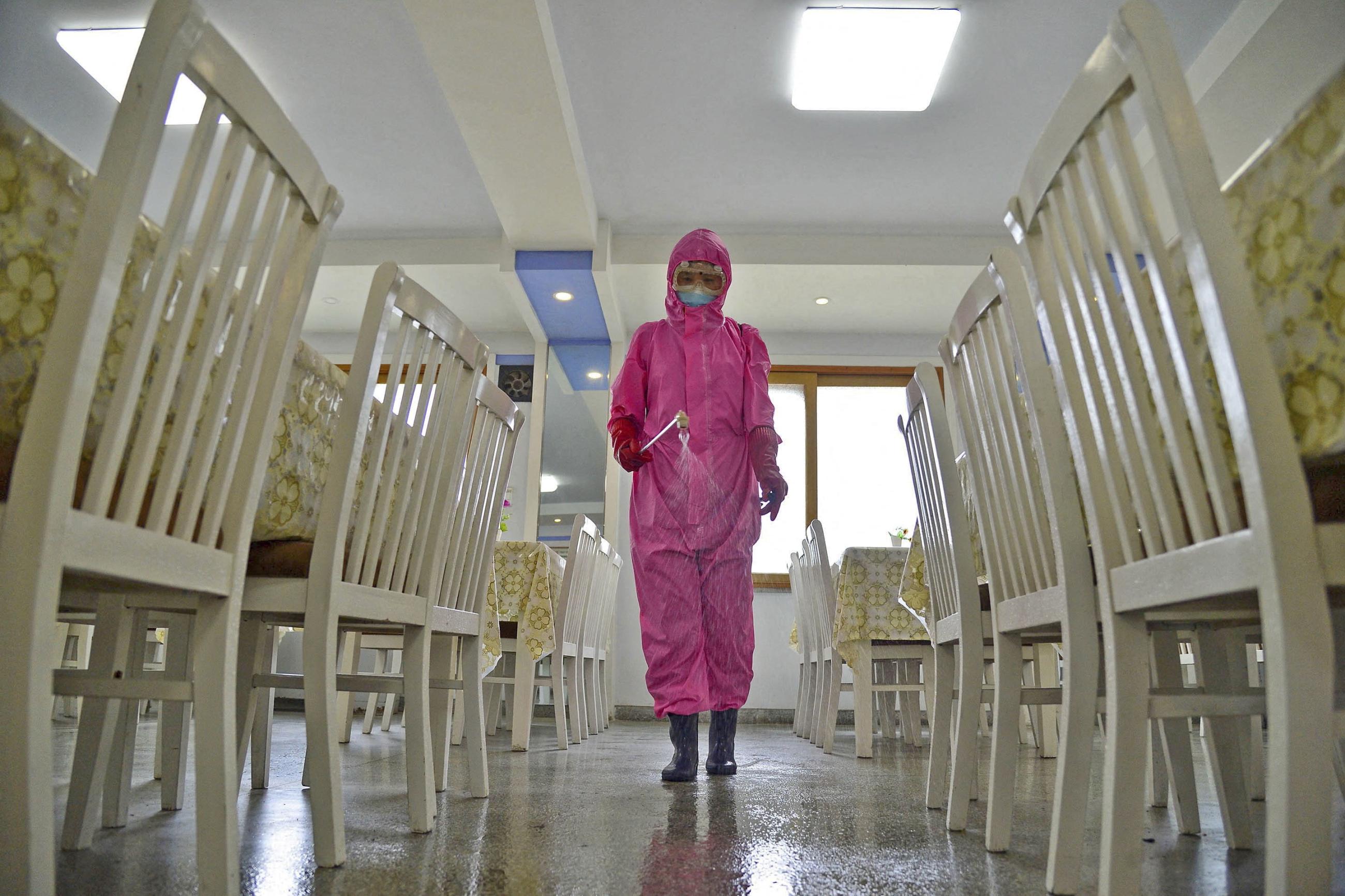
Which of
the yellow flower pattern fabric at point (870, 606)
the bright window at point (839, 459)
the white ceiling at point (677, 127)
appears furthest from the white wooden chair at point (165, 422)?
the bright window at point (839, 459)

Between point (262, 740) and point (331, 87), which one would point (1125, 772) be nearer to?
point (262, 740)

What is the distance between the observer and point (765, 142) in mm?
4578

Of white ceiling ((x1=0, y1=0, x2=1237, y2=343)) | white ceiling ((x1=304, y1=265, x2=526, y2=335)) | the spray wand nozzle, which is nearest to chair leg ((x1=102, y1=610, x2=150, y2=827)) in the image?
the spray wand nozzle

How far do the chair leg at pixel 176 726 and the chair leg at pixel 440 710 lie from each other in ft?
1.39

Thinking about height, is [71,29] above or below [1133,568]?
above

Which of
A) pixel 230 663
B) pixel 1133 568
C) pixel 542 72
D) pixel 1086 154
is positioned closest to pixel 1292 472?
pixel 1133 568

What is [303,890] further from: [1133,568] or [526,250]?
[526,250]

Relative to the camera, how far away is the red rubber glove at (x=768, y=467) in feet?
8.13

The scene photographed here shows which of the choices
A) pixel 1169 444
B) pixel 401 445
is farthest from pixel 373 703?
pixel 1169 444

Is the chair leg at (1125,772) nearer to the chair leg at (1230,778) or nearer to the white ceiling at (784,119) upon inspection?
the chair leg at (1230,778)

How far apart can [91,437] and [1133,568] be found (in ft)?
3.59

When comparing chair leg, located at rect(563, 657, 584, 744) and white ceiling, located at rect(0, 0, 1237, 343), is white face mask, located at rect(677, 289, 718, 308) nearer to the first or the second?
white ceiling, located at rect(0, 0, 1237, 343)

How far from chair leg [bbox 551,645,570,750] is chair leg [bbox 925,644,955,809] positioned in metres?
1.72

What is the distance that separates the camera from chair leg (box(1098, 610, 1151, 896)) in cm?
102
